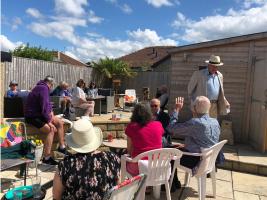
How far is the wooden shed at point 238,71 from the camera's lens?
22.5 ft

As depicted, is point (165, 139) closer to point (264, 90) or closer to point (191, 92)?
point (191, 92)

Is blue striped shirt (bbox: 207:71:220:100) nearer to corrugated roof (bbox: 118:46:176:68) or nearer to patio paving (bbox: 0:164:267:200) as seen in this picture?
patio paving (bbox: 0:164:267:200)

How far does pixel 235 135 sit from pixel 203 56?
1.92m

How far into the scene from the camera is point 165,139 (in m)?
4.36

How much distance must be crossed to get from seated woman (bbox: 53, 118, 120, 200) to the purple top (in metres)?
2.69

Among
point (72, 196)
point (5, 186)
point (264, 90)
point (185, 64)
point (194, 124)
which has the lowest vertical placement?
point (5, 186)

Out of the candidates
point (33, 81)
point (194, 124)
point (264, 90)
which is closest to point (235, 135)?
point (264, 90)

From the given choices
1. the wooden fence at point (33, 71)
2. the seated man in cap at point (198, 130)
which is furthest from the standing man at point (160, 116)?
the wooden fence at point (33, 71)

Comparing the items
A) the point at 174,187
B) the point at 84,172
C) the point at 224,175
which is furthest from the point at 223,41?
the point at 84,172

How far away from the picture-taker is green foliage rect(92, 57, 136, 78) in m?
17.1

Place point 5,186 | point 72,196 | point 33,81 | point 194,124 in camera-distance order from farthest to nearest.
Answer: point 33,81 → point 5,186 → point 194,124 → point 72,196

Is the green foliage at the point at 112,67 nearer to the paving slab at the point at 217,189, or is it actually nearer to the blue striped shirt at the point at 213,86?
the blue striped shirt at the point at 213,86

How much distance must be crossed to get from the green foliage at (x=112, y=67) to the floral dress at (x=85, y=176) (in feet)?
48.5

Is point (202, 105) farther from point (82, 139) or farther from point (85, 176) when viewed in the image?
point (85, 176)
